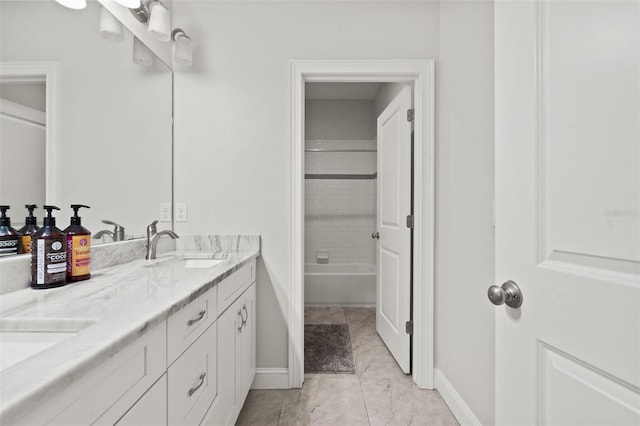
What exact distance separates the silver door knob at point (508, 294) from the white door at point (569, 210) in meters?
0.01

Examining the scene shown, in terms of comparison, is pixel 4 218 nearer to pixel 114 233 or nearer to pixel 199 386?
pixel 114 233

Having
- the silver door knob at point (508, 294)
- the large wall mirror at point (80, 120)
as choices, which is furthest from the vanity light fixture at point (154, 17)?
the silver door knob at point (508, 294)

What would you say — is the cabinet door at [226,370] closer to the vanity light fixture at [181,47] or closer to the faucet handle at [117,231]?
the faucet handle at [117,231]

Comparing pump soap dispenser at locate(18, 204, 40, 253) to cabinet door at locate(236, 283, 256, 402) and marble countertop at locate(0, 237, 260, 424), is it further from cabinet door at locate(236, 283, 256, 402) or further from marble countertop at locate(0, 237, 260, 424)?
cabinet door at locate(236, 283, 256, 402)

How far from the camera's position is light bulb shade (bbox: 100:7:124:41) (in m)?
1.48

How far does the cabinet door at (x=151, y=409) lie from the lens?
2.28ft

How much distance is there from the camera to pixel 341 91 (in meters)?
3.88

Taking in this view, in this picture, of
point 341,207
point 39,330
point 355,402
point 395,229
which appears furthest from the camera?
point 341,207

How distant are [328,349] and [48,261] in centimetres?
198

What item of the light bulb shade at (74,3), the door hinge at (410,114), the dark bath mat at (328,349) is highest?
the light bulb shade at (74,3)

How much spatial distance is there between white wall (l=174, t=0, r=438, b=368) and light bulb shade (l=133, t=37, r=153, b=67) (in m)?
0.23

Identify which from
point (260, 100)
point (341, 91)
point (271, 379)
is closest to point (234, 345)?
point (271, 379)

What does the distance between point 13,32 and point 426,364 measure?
248cm

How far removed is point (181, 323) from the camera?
94 cm
